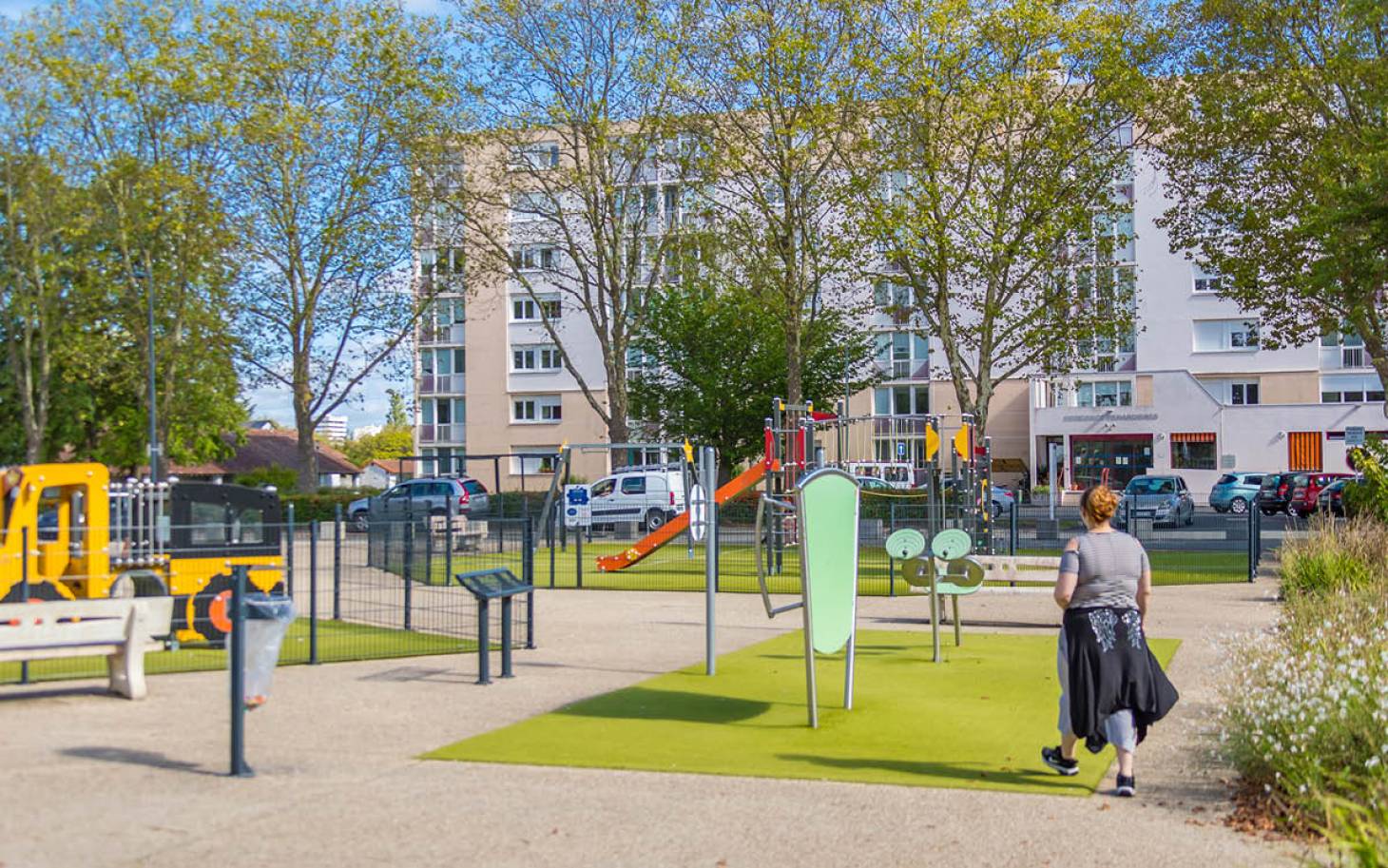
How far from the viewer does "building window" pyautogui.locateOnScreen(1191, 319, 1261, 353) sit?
6259 cm

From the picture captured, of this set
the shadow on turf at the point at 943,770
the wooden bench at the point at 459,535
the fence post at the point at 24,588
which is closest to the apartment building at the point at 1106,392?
the wooden bench at the point at 459,535

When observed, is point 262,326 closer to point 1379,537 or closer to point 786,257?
point 786,257

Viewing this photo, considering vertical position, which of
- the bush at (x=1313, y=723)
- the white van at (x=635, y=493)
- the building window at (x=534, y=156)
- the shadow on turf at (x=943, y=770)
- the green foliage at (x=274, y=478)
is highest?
the building window at (x=534, y=156)

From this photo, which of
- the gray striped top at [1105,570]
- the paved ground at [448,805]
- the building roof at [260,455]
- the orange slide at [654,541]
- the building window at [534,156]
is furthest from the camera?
the building roof at [260,455]

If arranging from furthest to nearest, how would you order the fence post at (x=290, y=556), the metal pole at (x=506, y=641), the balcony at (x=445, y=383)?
the balcony at (x=445, y=383) → the fence post at (x=290, y=556) → the metal pole at (x=506, y=641)

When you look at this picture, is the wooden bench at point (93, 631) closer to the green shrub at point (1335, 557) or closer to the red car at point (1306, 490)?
the green shrub at point (1335, 557)

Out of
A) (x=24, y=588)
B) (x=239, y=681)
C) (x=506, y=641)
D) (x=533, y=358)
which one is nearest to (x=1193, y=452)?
(x=533, y=358)

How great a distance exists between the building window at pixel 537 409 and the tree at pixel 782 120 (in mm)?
37052

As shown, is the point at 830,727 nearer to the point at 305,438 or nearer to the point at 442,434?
the point at 305,438

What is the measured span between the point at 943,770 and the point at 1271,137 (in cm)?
2844

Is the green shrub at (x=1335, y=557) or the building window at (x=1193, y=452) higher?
the building window at (x=1193, y=452)

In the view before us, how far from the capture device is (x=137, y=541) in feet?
45.4

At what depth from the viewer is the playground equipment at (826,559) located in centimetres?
975

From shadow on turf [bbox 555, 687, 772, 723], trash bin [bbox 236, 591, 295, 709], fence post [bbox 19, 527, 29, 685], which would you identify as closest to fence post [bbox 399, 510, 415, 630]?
fence post [bbox 19, 527, 29, 685]
